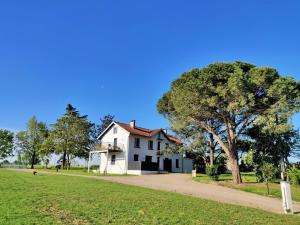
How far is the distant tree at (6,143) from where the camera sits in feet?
215

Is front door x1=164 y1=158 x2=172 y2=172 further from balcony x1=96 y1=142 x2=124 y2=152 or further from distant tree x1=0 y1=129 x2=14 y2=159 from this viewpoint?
distant tree x1=0 y1=129 x2=14 y2=159

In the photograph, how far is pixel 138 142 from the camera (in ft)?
139

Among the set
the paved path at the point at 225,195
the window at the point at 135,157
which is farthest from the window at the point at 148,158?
the paved path at the point at 225,195

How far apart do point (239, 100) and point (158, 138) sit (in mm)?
22246

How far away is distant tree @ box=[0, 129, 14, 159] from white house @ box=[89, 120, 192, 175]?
31295mm

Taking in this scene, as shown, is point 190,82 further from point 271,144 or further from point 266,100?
point 271,144

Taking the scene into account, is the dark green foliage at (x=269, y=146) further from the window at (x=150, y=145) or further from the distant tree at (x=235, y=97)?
the window at (x=150, y=145)

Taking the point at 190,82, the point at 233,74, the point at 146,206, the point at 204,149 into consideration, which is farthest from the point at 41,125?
the point at 146,206

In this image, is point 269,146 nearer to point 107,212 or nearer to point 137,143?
point 137,143

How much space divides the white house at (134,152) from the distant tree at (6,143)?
31295mm

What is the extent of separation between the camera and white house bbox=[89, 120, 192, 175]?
40.2 meters

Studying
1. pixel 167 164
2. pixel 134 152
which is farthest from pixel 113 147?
pixel 167 164

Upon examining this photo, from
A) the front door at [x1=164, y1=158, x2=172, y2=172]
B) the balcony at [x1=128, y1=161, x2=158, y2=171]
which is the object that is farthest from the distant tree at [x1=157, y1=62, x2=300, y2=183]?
the front door at [x1=164, y1=158, x2=172, y2=172]

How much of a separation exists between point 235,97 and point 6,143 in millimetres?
57909
